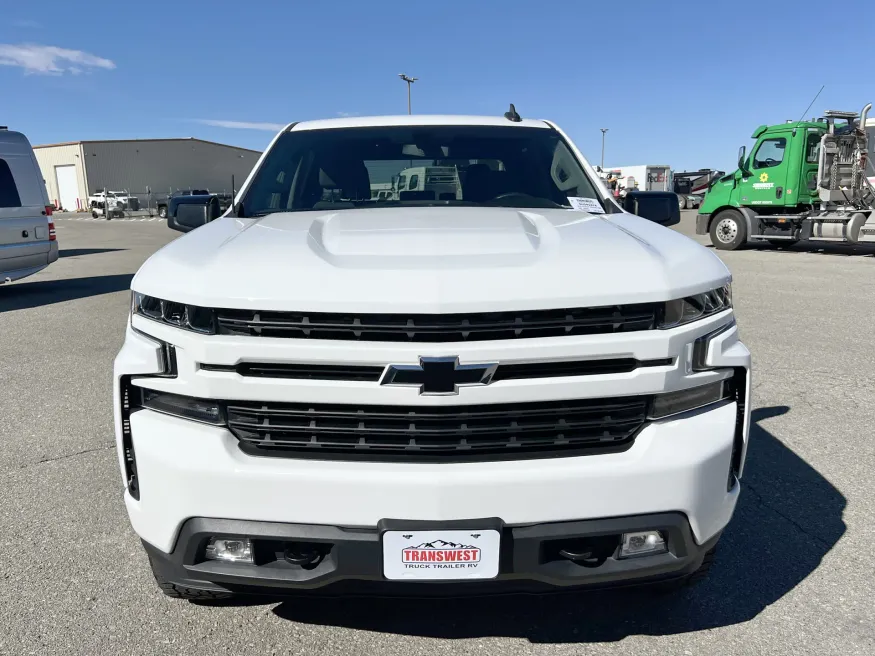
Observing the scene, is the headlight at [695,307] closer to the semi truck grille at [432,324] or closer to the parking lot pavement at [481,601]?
the semi truck grille at [432,324]

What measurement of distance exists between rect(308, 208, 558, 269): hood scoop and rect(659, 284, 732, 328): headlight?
0.41m

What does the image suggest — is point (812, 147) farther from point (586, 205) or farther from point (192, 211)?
point (192, 211)

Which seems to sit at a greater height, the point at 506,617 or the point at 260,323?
the point at 260,323

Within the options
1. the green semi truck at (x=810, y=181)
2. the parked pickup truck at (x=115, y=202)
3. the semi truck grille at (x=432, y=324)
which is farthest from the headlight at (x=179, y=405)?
the parked pickup truck at (x=115, y=202)

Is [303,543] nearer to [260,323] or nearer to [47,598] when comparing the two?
[260,323]

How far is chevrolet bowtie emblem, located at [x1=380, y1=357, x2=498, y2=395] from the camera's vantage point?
1.76 metres

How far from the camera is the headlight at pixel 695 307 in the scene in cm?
191

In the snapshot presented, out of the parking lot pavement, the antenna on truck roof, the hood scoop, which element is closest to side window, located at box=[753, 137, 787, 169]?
the parking lot pavement

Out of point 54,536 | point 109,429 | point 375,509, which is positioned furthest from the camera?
point 109,429

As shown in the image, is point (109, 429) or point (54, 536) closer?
Answer: point (54, 536)

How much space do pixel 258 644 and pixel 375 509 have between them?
32.6 inches

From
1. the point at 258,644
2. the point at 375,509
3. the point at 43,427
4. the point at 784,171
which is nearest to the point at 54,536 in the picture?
the point at 258,644

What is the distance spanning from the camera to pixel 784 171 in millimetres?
14727

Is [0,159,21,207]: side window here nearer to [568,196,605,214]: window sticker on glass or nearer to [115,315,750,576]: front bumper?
[568,196,605,214]: window sticker on glass
